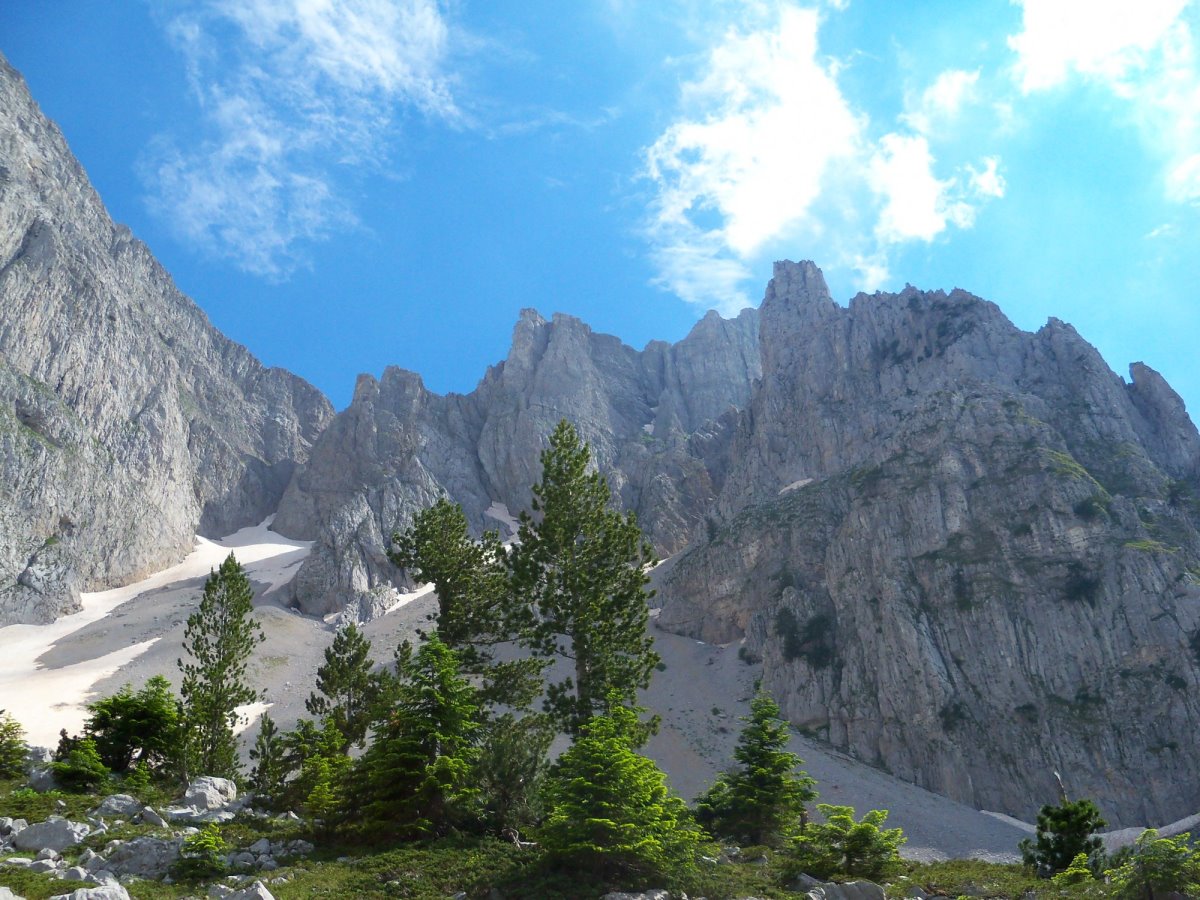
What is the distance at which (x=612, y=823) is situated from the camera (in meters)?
17.4

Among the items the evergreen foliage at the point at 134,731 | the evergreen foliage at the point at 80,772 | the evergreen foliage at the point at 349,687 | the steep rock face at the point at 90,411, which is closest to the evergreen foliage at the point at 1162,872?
the evergreen foliage at the point at 80,772

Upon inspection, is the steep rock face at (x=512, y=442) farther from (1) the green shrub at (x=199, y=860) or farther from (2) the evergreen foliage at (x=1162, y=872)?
(2) the evergreen foliage at (x=1162, y=872)

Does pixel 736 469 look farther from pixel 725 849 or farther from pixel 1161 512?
pixel 725 849

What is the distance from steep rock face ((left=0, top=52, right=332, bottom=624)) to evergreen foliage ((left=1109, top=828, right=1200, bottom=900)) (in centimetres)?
11201

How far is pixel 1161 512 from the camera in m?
→ 78.4

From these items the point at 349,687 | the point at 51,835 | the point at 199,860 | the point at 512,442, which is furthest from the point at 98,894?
the point at 512,442

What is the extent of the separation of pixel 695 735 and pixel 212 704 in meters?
48.6

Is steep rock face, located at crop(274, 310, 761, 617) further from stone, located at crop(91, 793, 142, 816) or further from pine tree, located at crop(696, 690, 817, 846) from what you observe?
stone, located at crop(91, 793, 142, 816)

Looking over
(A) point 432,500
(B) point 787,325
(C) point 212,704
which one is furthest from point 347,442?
(C) point 212,704

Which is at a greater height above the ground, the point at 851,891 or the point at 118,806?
the point at 118,806

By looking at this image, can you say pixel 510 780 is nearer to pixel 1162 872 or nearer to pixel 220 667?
pixel 1162 872

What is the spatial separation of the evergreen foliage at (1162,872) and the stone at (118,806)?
22.6m

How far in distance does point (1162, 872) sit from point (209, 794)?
75.3ft

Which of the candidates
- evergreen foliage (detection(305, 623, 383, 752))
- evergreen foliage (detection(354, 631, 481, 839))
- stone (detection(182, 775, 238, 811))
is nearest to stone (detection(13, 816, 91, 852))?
stone (detection(182, 775, 238, 811))
